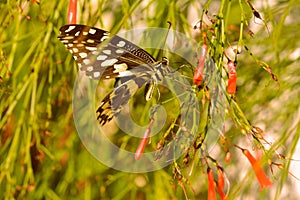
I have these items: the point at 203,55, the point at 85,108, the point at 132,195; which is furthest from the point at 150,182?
the point at 203,55

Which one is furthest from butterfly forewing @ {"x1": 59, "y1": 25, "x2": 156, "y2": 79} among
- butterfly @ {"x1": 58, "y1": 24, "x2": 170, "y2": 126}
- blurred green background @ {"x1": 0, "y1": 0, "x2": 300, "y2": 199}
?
Answer: blurred green background @ {"x1": 0, "y1": 0, "x2": 300, "y2": 199}

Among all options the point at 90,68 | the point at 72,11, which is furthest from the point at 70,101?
the point at 72,11

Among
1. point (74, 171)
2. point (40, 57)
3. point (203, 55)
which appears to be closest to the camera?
point (203, 55)

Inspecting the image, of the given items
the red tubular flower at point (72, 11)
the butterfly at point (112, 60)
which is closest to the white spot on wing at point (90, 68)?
the butterfly at point (112, 60)

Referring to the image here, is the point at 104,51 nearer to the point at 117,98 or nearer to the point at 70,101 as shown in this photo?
the point at 117,98

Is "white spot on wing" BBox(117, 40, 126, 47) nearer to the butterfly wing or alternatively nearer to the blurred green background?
the butterfly wing

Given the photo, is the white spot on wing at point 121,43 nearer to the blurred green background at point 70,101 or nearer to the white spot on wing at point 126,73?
the white spot on wing at point 126,73

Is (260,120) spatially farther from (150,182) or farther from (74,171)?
(74,171)
